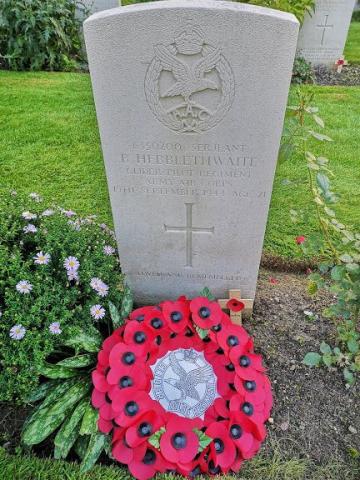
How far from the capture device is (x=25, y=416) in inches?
86.4

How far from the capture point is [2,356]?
6.98 feet

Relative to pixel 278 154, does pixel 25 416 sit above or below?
below

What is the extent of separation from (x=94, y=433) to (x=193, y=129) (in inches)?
62.0

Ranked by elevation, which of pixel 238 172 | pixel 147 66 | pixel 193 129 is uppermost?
pixel 147 66

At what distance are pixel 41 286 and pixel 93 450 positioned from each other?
0.82 m

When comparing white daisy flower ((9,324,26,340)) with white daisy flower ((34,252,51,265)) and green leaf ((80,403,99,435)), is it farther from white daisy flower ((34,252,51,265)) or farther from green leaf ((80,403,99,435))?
green leaf ((80,403,99,435))

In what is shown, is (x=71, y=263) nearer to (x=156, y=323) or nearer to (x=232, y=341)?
(x=156, y=323)

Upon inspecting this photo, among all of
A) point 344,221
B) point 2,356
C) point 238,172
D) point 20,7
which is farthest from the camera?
point 20,7

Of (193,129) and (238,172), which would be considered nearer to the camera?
(193,129)

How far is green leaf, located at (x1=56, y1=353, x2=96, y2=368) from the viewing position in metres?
2.13

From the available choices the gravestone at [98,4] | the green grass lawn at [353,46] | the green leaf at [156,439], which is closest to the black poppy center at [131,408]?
the green leaf at [156,439]

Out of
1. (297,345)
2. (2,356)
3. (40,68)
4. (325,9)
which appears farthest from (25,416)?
(325,9)

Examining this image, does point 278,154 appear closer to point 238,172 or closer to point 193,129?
point 238,172

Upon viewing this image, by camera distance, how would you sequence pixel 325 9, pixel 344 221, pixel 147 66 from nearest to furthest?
pixel 147 66 < pixel 344 221 < pixel 325 9
